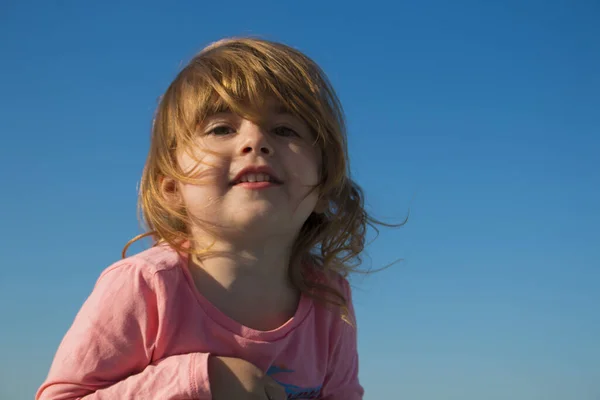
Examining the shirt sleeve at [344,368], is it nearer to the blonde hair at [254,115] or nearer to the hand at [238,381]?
the blonde hair at [254,115]

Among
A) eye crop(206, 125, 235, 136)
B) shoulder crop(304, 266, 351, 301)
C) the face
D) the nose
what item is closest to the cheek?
the face

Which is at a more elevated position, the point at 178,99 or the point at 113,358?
the point at 178,99

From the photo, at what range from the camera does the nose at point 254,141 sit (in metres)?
2.51

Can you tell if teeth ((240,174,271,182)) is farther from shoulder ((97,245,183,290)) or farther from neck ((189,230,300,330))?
shoulder ((97,245,183,290))

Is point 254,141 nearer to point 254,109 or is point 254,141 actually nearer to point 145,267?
point 254,109

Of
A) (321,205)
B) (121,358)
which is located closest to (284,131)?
(321,205)

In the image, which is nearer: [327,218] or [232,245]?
[232,245]

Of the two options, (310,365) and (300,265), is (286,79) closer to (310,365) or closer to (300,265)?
(300,265)

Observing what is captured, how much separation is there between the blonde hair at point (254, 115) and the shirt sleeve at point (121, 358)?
13.8 inches

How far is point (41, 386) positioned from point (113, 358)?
0.90ft

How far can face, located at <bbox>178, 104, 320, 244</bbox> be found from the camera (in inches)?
98.8

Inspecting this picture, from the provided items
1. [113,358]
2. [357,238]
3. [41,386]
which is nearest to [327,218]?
[357,238]

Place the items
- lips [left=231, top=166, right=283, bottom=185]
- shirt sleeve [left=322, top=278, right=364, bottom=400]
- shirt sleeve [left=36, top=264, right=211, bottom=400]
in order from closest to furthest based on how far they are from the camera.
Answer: shirt sleeve [left=36, top=264, right=211, bottom=400] → lips [left=231, top=166, right=283, bottom=185] → shirt sleeve [left=322, top=278, right=364, bottom=400]

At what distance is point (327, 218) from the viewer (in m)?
3.12
